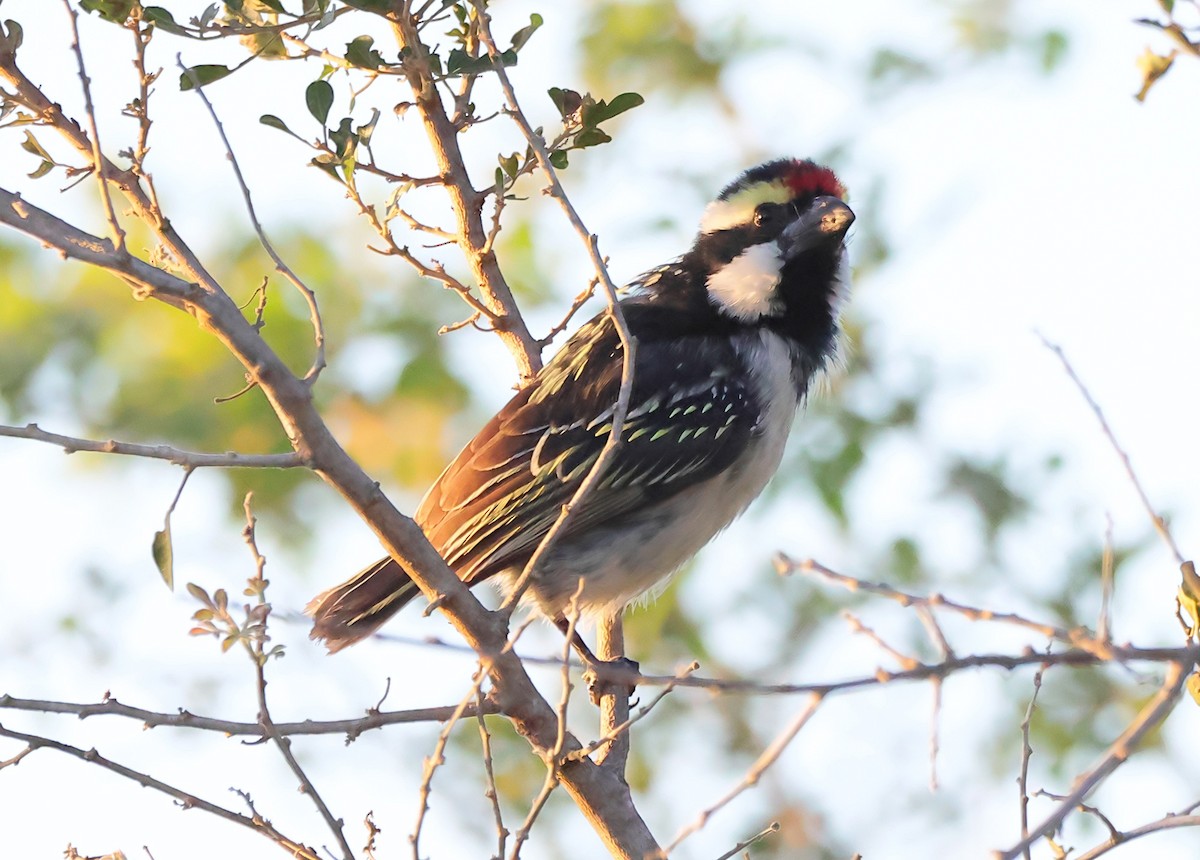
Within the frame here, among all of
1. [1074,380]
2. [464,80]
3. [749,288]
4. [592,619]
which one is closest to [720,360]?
[749,288]

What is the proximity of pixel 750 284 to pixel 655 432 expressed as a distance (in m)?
0.74

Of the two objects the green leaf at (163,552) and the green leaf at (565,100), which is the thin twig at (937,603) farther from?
the green leaf at (565,100)

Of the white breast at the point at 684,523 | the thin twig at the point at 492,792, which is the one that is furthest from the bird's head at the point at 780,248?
the thin twig at the point at 492,792

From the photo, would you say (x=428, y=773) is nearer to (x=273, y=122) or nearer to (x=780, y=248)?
(x=273, y=122)

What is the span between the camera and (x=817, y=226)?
530 centimetres

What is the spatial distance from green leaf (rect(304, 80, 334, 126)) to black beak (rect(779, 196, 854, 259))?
1.97 metres

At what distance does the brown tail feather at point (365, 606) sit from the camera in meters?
4.48

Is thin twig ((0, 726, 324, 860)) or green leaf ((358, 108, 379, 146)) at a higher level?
green leaf ((358, 108, 379, 146))

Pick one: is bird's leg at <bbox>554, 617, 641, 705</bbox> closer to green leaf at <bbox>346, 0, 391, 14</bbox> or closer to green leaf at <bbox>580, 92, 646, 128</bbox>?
green leaf at <bbox>580, 92, 646, 128</bbox>

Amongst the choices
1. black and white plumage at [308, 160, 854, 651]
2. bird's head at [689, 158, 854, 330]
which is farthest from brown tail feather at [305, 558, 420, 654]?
bird's head at [689, 158, 854, 330]

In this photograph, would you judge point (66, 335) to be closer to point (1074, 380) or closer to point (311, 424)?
point (311, 424)

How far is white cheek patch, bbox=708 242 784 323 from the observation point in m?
5.32

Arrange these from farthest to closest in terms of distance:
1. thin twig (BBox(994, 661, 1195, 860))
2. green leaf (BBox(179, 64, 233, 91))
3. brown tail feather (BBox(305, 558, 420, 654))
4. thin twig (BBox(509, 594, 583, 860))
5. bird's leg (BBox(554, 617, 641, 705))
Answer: bird's leg (BBox(554, 617, 641, 705))
brown tail feather (BBox(305, 558, 420, 654))
green leaf (BBox(179, 64, 233, 91))
thin twig (BBox(509, 594, 583, 860))
thin twig (BBox(994, 661, 1195, 860))

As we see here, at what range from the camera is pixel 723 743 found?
8.31 m
